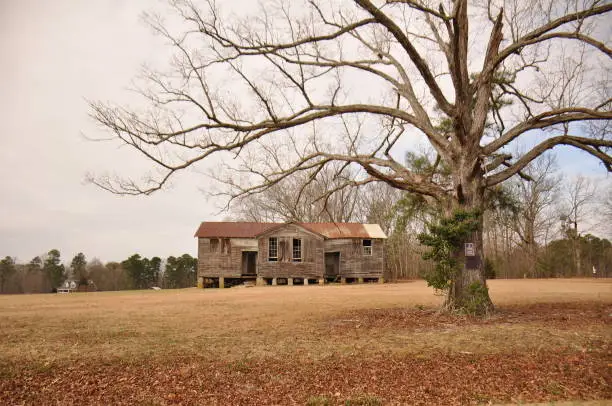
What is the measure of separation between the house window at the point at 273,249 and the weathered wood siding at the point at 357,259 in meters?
5.29

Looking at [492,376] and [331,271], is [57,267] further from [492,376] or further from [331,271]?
[492,376]

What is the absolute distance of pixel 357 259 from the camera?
39.1m

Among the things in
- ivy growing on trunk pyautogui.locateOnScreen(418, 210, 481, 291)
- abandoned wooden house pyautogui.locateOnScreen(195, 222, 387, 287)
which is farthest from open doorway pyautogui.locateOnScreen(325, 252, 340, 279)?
ivy growing on trunk pyautogui.locateOnScreen(418, 210, 481, 291)

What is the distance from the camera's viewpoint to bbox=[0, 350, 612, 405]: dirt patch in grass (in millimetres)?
6090

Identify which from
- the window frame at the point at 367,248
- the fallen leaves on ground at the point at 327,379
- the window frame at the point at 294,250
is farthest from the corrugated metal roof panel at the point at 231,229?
the fallen leaves on ground at the point at 327,379

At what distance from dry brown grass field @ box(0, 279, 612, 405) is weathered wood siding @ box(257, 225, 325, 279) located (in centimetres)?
2498

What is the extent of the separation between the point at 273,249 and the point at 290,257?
4.94ft

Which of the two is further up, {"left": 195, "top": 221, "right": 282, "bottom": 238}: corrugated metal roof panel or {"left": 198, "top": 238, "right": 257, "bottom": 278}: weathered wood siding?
{"left": 195, "top": 221, "right": 282, "bottom": 238}: corrugated metal roof panel

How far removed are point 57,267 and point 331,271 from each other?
34839mm

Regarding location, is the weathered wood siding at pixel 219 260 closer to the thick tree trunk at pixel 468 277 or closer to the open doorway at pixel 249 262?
the open doorway at pixel 249 262

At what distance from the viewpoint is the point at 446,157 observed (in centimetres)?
1258

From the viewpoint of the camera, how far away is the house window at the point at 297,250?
37062 millimetres

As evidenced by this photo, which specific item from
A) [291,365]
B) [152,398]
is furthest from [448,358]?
[152,398]

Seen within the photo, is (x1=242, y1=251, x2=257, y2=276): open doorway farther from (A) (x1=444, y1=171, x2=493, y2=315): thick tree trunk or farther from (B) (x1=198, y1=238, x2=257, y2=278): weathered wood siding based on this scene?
(A) (x1=444, y1=171, x2=493, y2=315): thick tree trunk
